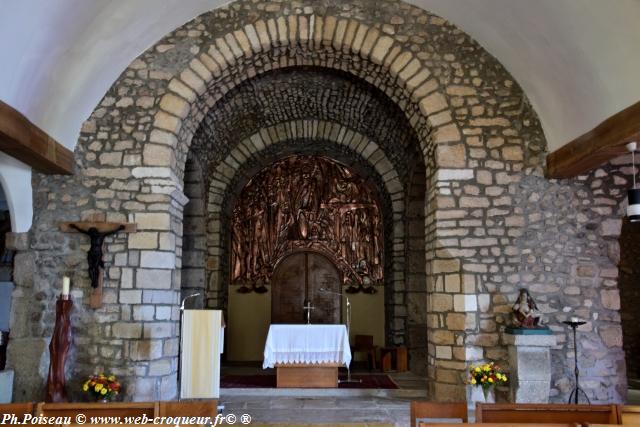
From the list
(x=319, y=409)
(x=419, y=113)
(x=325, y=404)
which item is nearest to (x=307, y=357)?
(x=325, y=404)

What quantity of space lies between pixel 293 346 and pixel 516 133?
3884mm

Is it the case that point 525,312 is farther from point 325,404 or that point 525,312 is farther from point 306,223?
point 306,223

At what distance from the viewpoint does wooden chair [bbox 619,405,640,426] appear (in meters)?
3.78

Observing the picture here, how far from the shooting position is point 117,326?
616 cm

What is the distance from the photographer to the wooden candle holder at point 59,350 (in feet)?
18.8

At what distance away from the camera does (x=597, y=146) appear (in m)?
5.61

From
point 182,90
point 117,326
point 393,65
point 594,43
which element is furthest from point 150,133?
point 594,43

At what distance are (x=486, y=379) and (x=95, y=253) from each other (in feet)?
14.5

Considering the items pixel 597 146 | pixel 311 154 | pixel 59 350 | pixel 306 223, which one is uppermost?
pixel 311 154

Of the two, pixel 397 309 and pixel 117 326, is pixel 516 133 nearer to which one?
pixel 397 309

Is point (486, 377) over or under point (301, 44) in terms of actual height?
under

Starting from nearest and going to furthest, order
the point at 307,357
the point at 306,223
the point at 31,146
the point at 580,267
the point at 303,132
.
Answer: the point at 31,146 → the point at 580,267 → the point at 307,357 → the point at 303,132 → the point at 306,223

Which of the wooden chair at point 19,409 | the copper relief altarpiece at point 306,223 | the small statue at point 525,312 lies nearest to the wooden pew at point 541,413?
the small statue at point 525,312

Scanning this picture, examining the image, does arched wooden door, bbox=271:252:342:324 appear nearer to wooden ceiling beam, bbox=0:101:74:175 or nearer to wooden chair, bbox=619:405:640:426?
wooden ceiling beam, bbox=0:101:74:175
